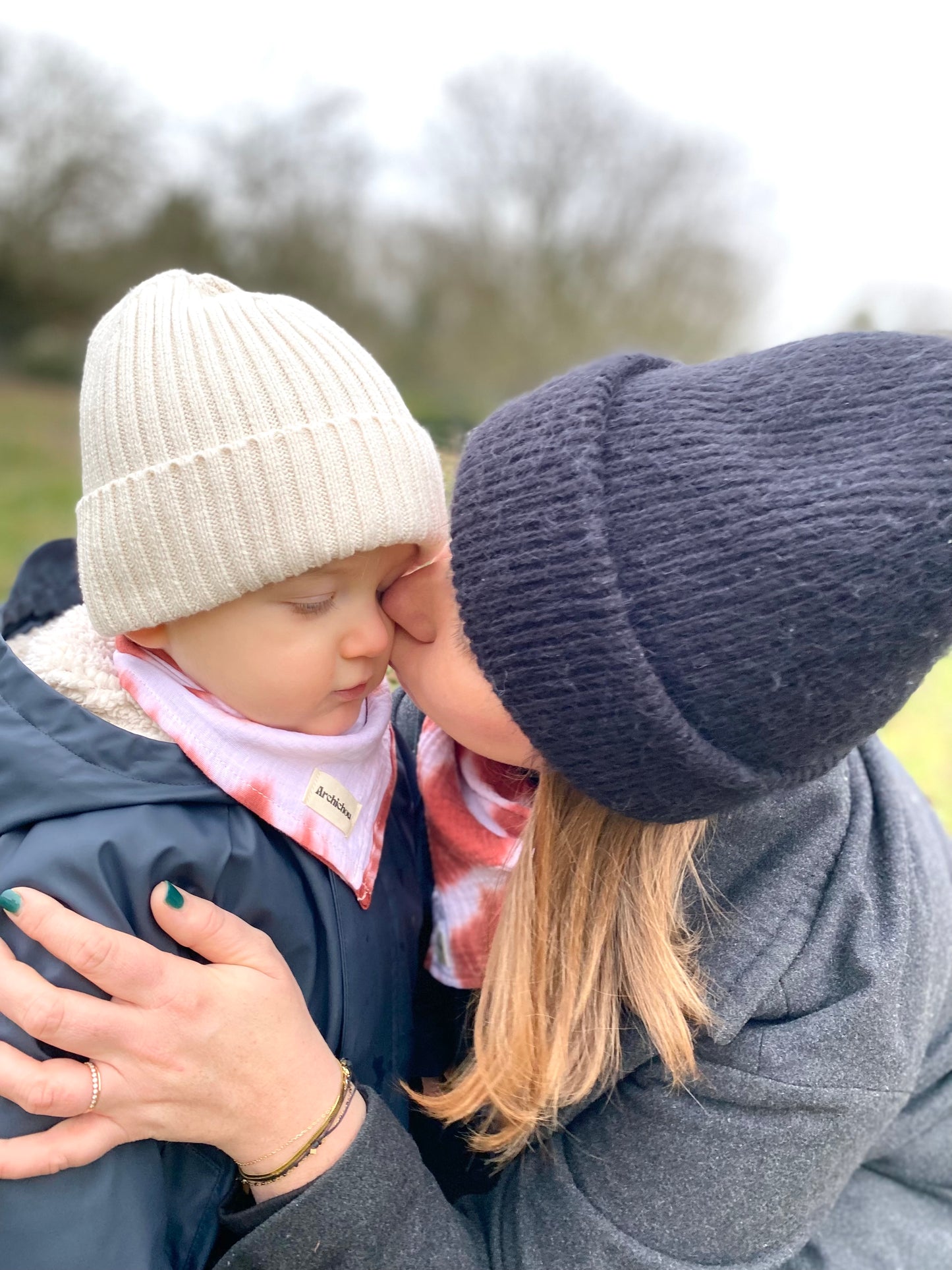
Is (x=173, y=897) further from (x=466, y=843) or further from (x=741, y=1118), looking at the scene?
(x=741, y=1118)

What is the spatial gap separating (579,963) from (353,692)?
47 cm

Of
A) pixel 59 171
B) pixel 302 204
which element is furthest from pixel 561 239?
pixel 59 171

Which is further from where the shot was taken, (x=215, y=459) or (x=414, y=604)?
(x=414, y=604)

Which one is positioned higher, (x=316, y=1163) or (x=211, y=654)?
(x=211, y=654)

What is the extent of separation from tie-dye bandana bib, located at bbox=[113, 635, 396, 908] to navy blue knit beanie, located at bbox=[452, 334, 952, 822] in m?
0.31

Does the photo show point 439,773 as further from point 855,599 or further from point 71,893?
point 855,599

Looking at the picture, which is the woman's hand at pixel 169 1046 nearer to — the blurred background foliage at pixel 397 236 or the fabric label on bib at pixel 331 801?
the fabric label on bib at pixel 331 801

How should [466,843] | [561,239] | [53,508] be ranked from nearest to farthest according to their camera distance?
[466,843], [53,508], [561,239]

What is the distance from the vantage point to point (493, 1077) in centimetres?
120

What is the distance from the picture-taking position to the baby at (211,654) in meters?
0.98

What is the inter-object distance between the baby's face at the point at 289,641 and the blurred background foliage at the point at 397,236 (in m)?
4.80

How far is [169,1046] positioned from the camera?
3.20 ft

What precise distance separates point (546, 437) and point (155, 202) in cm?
667

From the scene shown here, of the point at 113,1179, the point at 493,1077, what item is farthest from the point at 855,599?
the point at 113,1179
